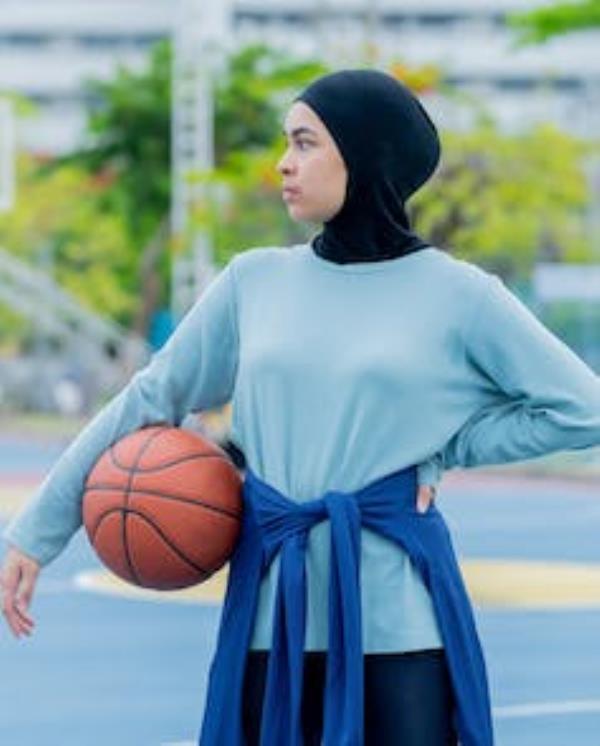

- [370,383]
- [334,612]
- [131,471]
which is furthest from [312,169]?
[334,612]

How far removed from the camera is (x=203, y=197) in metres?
45.8

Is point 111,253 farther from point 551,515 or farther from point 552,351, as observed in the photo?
point 552,351

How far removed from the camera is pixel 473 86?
114 m

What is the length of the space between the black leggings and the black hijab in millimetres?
681

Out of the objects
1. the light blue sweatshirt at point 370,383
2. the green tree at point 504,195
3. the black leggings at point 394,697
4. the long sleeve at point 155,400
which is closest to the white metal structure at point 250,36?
the green tree at point 504,195

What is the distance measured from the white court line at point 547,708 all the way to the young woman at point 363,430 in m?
5.69

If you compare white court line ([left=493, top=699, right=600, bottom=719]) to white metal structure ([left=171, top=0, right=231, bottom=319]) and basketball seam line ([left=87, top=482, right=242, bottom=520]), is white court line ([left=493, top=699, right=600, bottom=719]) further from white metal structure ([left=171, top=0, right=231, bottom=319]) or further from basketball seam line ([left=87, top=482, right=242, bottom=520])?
white metal structure ([left=171, top=0, right=231, bottom=319])

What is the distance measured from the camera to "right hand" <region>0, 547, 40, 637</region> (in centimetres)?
521

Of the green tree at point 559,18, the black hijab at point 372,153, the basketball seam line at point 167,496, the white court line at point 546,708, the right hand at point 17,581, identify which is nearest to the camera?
the black hijab at point 372,153

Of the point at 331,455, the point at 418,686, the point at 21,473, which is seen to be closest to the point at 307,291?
the point at 331,455

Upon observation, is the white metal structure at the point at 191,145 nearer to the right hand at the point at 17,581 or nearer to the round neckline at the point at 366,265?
the right hand at the point at 17,581

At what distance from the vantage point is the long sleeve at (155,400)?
17.0ft

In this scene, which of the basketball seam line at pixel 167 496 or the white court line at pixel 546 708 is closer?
the basketball seam line at pixel 167 496

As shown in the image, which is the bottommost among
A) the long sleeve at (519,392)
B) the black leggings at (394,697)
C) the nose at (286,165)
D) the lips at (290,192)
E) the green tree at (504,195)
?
the black leggings at (394,697)
